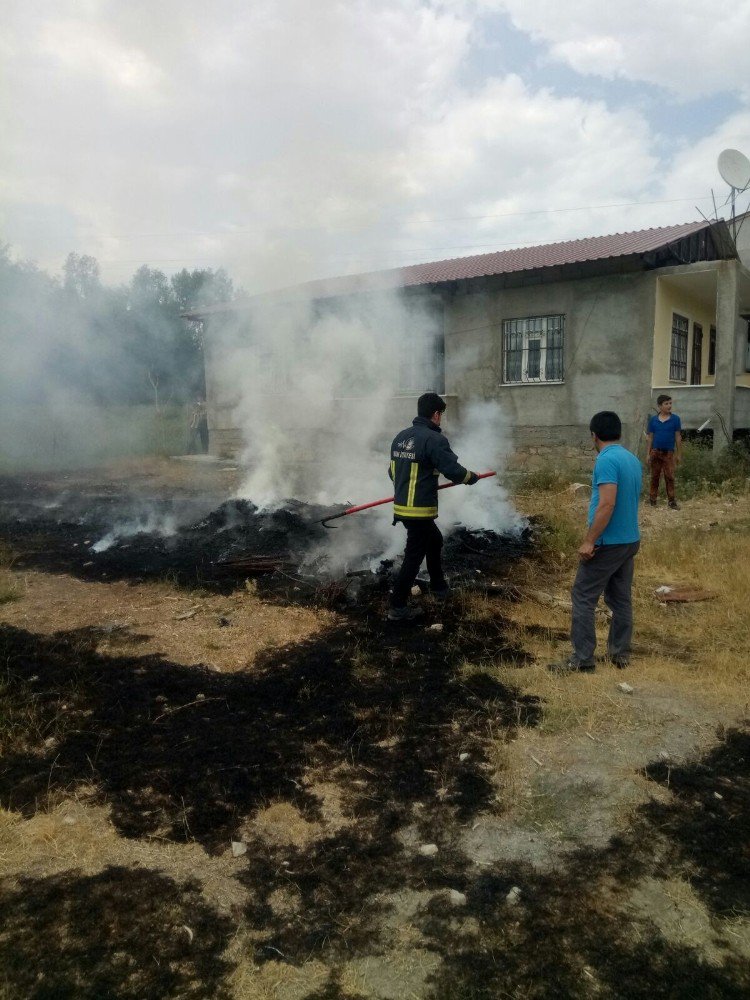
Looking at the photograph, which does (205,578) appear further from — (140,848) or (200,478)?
(200,478)

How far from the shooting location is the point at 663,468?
9.41m

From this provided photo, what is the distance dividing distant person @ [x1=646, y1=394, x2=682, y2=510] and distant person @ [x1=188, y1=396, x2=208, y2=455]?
12842 mm

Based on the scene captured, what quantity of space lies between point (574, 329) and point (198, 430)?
35.9 feet

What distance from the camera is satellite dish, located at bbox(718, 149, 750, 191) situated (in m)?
12.0

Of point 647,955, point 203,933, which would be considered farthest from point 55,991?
point 647,955

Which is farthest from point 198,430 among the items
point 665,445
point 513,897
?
point 513,897

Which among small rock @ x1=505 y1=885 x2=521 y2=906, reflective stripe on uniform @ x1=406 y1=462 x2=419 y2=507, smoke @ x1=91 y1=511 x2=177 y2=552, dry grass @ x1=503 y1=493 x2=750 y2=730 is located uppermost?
reflective stripe on uniform @ x1=406 y1=462 x2=419 y2=507

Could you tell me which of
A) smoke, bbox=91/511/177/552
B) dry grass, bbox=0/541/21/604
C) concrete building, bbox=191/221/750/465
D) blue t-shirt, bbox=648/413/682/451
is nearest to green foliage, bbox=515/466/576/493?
concrete building, bbox=191/221/750/465

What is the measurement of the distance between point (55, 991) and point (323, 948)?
808 millimetres

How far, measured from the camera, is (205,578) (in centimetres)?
643

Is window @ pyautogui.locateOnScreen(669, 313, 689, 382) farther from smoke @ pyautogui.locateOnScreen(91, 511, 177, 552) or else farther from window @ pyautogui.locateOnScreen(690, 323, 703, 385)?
smoke @ pyautogui.locateOnScreen(91, 511, 177, 552)

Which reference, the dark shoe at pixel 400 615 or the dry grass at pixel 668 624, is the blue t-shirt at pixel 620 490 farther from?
the dark shoe at pixel 400 615

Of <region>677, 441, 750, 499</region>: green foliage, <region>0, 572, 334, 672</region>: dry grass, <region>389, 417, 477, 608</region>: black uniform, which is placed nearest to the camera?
<region>0, 572, 334, 672</region>: dry grass

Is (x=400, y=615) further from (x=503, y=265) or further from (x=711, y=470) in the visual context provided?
(x=503, y=265)
